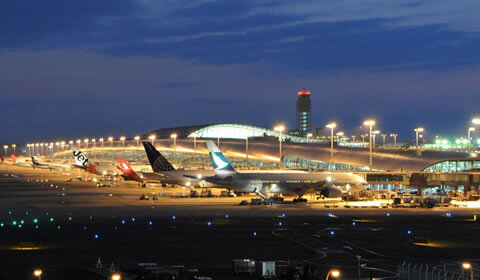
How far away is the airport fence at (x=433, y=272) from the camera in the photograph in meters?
31.2

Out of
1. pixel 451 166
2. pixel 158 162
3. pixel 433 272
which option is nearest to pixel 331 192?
pixel 451 166

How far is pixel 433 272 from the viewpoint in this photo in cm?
3269

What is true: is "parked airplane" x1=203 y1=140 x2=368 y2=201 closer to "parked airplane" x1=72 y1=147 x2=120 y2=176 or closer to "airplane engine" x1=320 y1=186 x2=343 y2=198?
"airplane engine" x1=320 y1=186 x2=343 y2=198

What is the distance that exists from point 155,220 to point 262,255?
21287 mm

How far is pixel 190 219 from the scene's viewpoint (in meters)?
60.1

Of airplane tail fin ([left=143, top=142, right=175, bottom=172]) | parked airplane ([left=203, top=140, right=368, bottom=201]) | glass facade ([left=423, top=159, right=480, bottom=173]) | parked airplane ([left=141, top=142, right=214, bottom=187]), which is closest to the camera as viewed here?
parked airplane ([left=203, top=140, right=368, bottom=201])

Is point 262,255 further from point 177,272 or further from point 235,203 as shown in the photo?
point 235,203

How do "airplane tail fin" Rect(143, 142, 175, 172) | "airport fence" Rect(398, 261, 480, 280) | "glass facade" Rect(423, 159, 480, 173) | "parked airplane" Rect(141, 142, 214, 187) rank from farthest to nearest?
1. "airplane tail fin" Rect(143, 142, 175, 172)
2. "glass facade" Rect(423, 159, 480, 173)
3. "parked airplane" Rect(141, 142, 214, 187)
4. "airport fence" Rect(398, 261, 480, 280)

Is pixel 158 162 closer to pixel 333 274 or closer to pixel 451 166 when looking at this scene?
pixel 451 166

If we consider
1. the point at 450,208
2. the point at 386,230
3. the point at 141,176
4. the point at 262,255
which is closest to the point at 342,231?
the point at 386,230

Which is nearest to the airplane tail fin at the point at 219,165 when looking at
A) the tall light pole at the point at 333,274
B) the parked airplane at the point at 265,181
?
the parked airplane at the point at 265,181

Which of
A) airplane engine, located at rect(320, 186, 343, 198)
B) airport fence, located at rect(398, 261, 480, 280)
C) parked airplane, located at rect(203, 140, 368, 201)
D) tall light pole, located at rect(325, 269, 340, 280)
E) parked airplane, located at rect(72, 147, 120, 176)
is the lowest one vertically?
airport fence, located at rect(398, 261, 480, 280)

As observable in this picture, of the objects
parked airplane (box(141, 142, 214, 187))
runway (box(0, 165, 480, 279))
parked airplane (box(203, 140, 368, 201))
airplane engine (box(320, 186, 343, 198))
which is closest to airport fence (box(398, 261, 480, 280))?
runway (box(0, 165, 480, 279))

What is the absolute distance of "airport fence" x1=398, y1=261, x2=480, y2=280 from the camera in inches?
1229
